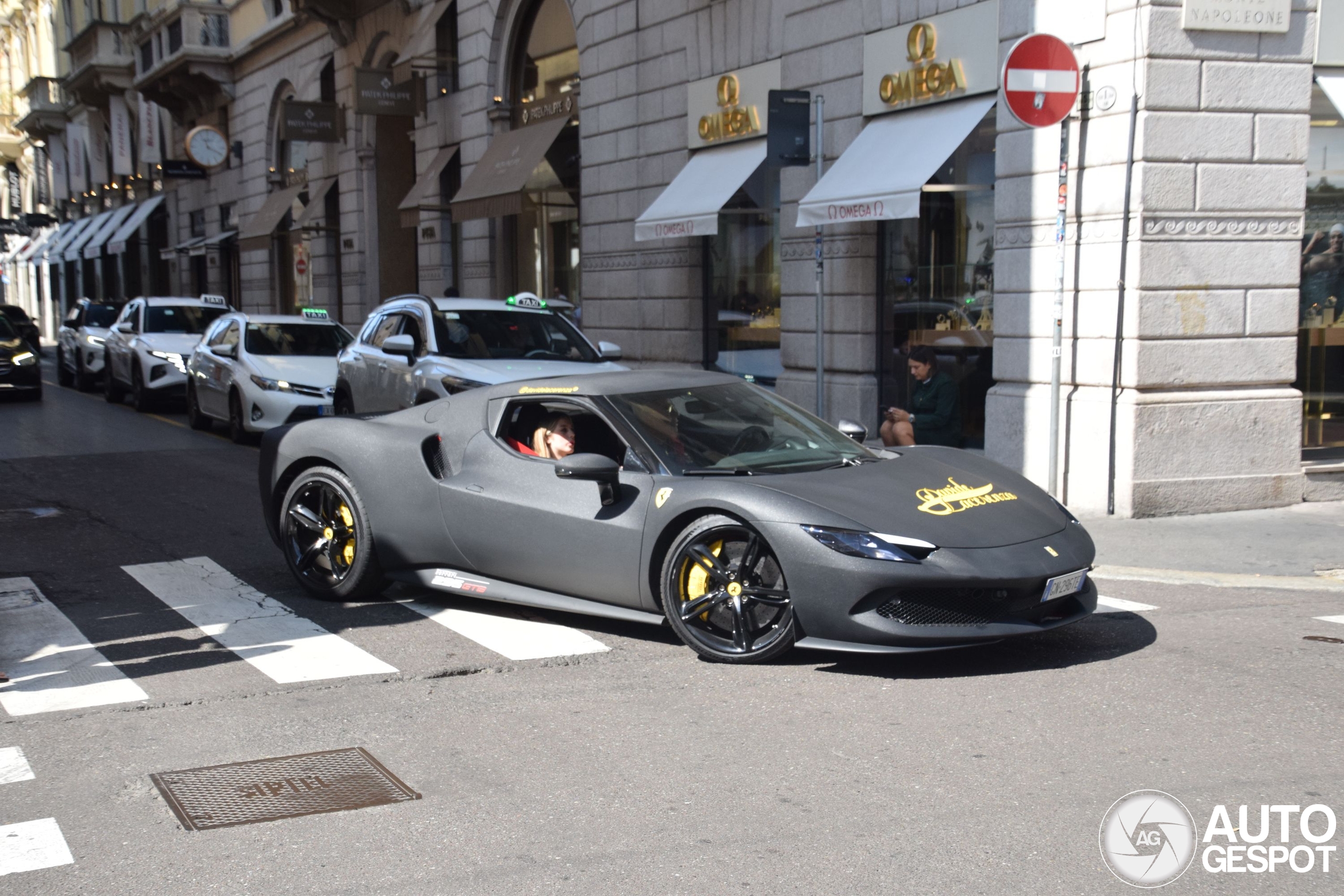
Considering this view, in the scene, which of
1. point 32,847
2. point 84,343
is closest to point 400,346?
point 32,847

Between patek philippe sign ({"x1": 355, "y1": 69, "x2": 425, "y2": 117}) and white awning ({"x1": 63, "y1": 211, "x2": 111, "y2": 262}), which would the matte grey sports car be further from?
white awning ({"x1": 63, "y1": 211, "x2": 111, "y2": 262})

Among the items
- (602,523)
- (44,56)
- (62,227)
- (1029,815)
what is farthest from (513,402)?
(44,56)

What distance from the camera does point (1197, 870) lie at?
385 centimetres

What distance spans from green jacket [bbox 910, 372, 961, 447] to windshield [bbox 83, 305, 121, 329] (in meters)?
19.2

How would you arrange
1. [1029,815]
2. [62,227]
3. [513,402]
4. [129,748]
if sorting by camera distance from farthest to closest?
1. [62,227]
2. [513,402]
3. [129,748]
4. [1029,815]

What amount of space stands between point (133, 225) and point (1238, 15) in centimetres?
4278

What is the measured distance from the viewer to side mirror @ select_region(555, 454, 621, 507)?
625 cm

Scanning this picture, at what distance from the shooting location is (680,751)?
4.95m

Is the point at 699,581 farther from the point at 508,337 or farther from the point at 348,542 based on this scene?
the point at 508,337

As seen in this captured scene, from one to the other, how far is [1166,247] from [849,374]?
15.5 feet

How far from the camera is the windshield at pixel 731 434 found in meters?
6.51

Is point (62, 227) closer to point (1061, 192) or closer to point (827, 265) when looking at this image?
point (827, 265)

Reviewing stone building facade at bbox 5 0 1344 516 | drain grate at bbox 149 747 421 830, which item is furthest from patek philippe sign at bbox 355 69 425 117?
drain grate at bbox 149 747 421 830

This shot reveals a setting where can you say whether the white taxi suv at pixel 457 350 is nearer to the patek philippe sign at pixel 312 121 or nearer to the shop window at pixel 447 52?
the shop window at pixel 447 52
